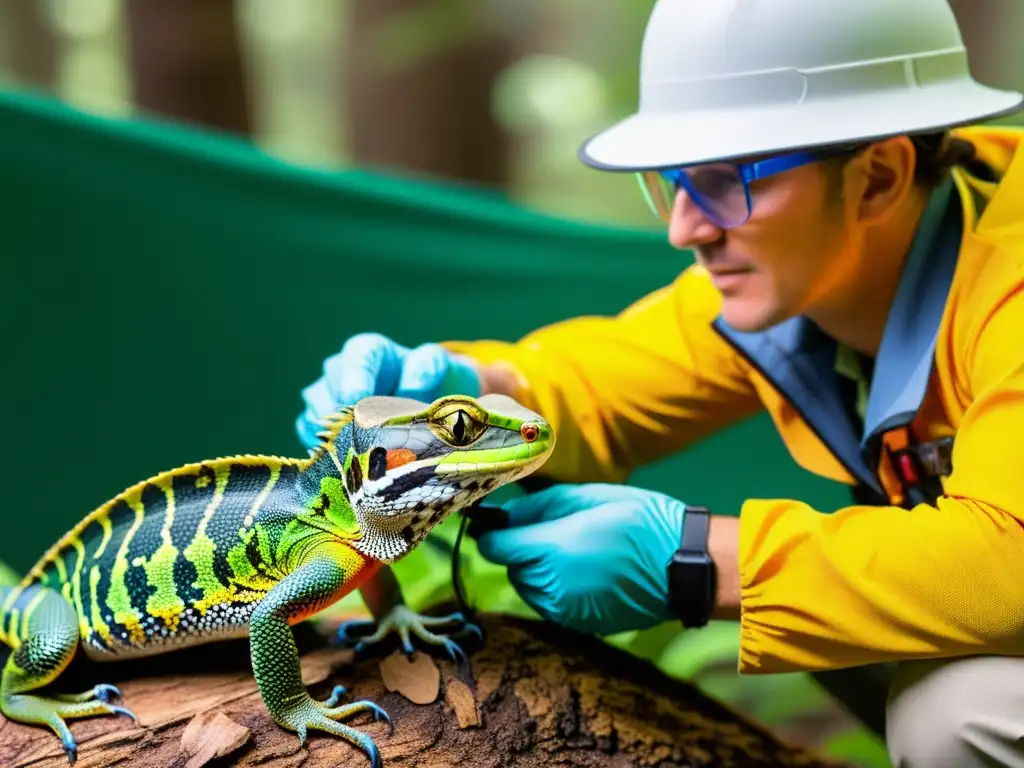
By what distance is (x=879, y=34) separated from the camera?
4.78ft

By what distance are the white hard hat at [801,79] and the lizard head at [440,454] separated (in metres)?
0.48

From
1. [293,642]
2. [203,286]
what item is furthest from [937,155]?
[203,286]

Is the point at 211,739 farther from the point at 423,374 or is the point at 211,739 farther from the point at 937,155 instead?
the point at 937,155

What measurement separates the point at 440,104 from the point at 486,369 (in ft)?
8.72

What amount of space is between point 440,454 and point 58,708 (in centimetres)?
67

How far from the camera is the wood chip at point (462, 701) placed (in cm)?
139

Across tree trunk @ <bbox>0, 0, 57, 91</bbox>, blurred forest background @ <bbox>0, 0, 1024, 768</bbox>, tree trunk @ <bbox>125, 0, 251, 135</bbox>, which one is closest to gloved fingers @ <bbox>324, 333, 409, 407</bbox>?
blurred forest background @ <bbox>0, 0, 1024, 768</bbox>

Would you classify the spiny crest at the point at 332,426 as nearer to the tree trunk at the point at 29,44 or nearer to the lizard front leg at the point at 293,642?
the lizard front leg at the point at 293,642

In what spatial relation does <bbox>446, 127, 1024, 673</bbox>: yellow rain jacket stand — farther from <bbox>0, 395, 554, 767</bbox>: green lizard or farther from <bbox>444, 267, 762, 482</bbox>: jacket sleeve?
<bbox>0, 395, 554, 767</bbox>: green lizard

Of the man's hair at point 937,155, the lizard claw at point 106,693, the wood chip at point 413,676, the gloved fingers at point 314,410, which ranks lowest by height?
the wood chip at point 413,676

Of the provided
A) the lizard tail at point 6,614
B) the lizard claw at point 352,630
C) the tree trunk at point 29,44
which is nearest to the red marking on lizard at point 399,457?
the lizard claw at point 352,630

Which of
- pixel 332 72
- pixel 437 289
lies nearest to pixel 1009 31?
pixel 437 289

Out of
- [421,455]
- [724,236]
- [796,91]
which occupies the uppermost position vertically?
[796,91]

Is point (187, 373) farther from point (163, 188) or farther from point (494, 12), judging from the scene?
point (494, 12)
